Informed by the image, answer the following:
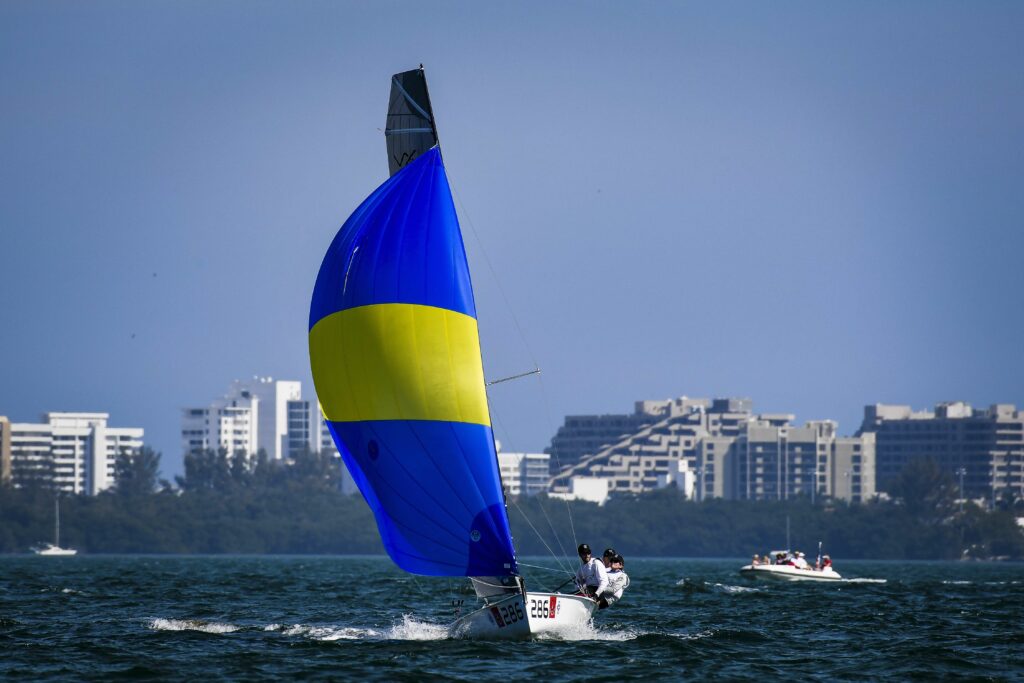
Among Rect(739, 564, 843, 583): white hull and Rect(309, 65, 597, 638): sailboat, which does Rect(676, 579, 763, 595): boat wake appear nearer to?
Rect(739, 564, 843, 583): white hull

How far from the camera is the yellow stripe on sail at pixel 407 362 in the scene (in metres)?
32.3

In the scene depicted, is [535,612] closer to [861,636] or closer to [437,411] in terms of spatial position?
[437,411]

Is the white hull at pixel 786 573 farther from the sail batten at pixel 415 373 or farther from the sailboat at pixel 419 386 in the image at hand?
the sail batten at pixel 415 373

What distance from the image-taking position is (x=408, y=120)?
113 feet

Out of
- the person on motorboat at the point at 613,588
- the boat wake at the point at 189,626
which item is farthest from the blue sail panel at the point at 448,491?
the boat wake at the point at 189,626

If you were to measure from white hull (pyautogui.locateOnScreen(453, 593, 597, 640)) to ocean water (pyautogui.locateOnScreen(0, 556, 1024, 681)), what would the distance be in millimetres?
287

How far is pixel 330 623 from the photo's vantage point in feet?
136

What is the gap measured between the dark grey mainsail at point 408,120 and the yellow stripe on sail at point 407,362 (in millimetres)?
3674

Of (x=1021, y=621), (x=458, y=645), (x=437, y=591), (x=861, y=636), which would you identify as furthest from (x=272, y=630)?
(x=437, y=591)

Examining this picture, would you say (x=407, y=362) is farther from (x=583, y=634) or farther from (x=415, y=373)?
(x=583, y=634)

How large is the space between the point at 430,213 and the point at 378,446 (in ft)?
14.9

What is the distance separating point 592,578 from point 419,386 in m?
5.43

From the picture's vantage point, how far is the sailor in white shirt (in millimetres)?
34156

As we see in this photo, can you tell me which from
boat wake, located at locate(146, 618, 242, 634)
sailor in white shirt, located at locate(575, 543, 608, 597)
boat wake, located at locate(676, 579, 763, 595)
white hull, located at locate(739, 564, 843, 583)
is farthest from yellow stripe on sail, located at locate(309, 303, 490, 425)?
white hull, located at locate(739, 564, 843, 583)
